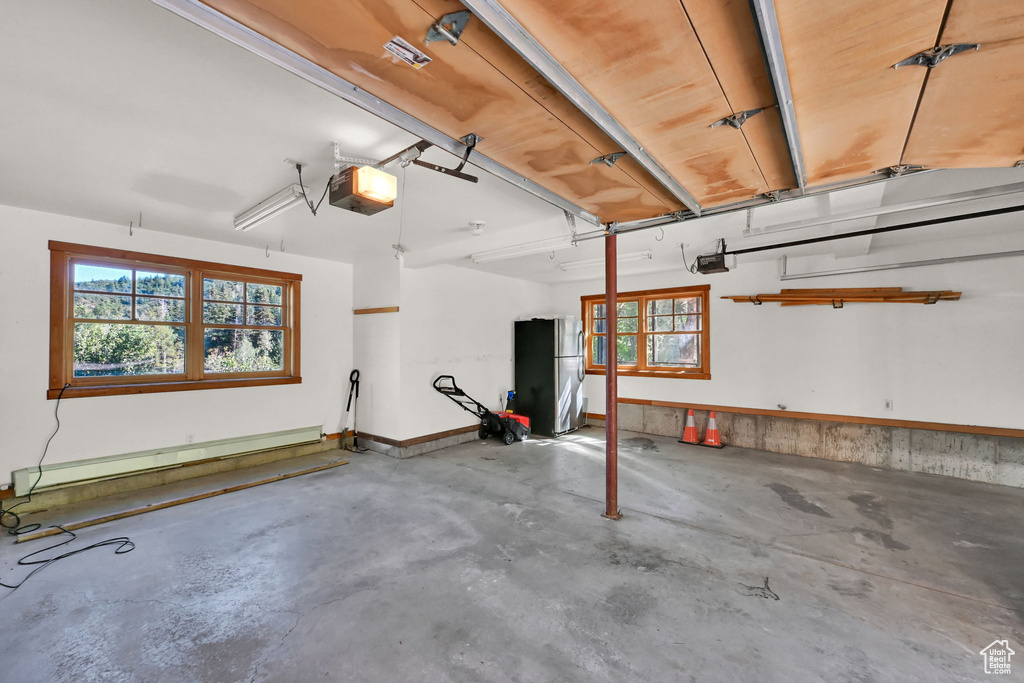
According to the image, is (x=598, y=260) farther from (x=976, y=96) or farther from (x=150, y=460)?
(x=150, y=460)

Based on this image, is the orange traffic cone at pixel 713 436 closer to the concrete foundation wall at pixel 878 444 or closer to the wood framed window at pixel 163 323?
the concrete foundation wall at pixel 878 444

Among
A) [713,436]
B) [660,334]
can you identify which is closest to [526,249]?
[660,334]

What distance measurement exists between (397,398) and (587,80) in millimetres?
4586

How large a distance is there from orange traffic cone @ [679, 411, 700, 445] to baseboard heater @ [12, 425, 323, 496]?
17.6 ft

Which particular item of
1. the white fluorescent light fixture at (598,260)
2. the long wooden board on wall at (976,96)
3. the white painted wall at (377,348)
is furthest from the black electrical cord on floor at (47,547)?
the white fluorescent light fixture at (598,260)

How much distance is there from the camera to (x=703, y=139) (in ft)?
5.72

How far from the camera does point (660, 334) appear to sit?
21.3 ft

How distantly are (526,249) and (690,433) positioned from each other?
3864mm

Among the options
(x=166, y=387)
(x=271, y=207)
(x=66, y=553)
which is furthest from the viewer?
(x=166, y=387)

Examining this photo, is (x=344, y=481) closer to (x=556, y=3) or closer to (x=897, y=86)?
(x=556, y=3)

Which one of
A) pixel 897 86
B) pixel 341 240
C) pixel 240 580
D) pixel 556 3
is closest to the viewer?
pixel 556 3

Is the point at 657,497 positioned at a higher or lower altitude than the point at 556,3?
lower

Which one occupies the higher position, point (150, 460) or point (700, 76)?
point (700, 76)

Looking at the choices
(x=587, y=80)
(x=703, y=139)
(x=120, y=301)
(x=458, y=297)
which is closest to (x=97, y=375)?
(x=120, y=301)
